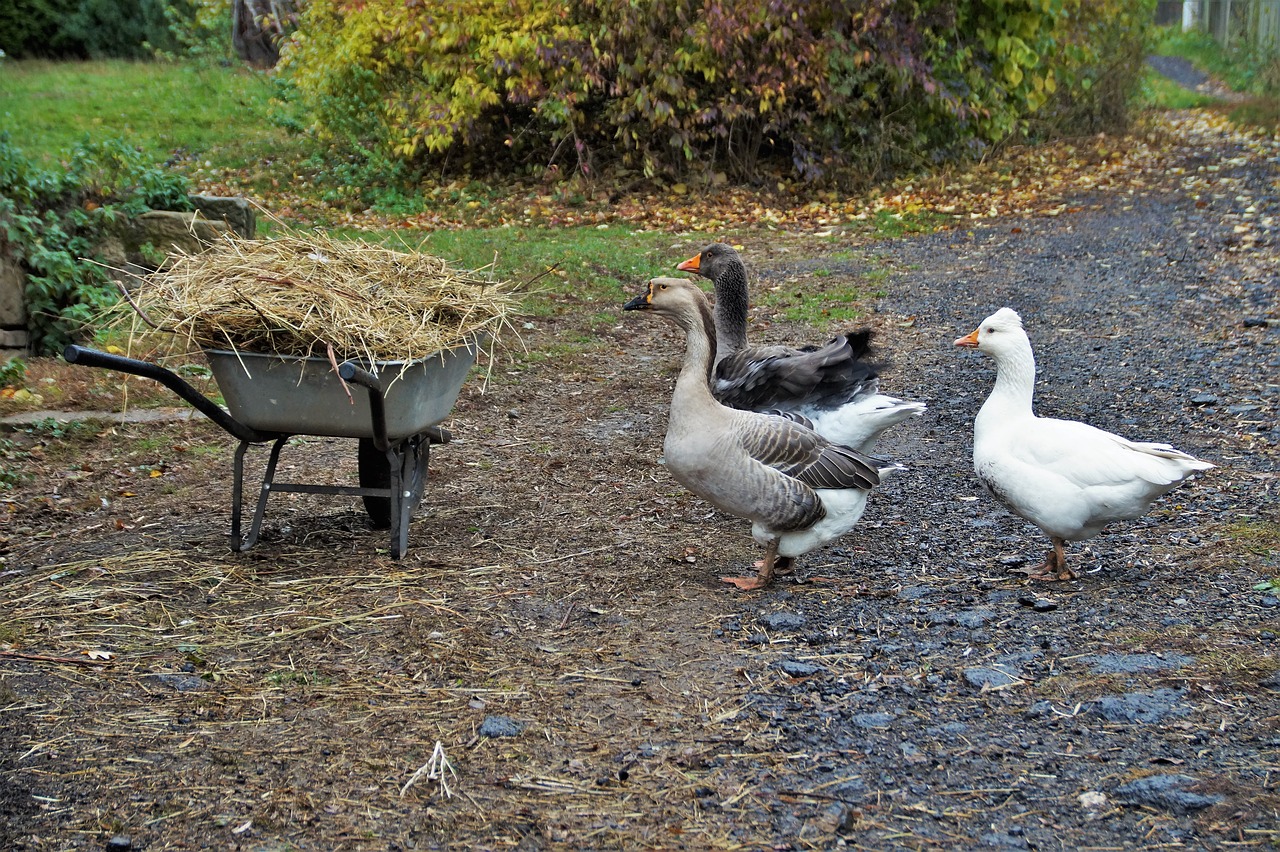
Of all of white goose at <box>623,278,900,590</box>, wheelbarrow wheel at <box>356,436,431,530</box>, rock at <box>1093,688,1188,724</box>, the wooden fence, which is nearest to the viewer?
rock at <box>1093,688,1188,724</box>

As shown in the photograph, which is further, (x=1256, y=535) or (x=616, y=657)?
(x=1256, y=535)

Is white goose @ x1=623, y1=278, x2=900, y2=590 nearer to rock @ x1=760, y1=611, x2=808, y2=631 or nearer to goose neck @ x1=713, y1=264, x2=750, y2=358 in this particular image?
rock @ x1=760, y1=611, x2=808, y2=631

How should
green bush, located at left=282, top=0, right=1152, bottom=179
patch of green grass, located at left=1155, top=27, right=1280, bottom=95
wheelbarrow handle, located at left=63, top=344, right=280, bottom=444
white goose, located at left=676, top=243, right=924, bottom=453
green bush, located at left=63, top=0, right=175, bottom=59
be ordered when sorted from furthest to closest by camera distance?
patch of green grass, located at left=1155, top=27, right=1280, bottom=95
green bush, located at left=63, top=0, right=175, bottom=59
green bush, located at left=282, top=0, right=1152, bottom=179
white goose, located at left=676, top=243, right=924, bottom=453
wheelbarrow handle, located at left=63, top=344, right=280, bottom=444

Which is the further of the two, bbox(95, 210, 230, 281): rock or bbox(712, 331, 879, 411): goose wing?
bbox(95, 210, 230, 281): rock

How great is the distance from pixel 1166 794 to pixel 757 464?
7.02ft

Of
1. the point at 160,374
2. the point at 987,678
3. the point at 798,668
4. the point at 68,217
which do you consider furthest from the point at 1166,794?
the point at 68,217

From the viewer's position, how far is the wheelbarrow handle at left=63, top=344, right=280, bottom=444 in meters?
4.24

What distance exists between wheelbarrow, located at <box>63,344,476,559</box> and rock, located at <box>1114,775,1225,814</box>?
9.88ft

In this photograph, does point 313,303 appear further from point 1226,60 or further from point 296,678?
point 1226,60

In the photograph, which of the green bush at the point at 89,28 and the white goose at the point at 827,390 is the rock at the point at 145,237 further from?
the green bush at the point at 89,28

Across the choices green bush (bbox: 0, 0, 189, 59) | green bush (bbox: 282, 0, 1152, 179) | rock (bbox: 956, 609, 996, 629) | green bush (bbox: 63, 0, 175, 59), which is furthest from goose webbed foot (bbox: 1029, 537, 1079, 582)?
green bush (bbox: 63, 0, 175, 59)

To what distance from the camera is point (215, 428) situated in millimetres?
7566

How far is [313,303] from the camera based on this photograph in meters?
4.75

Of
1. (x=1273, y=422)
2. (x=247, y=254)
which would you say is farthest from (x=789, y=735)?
(x=1273, y=422)
